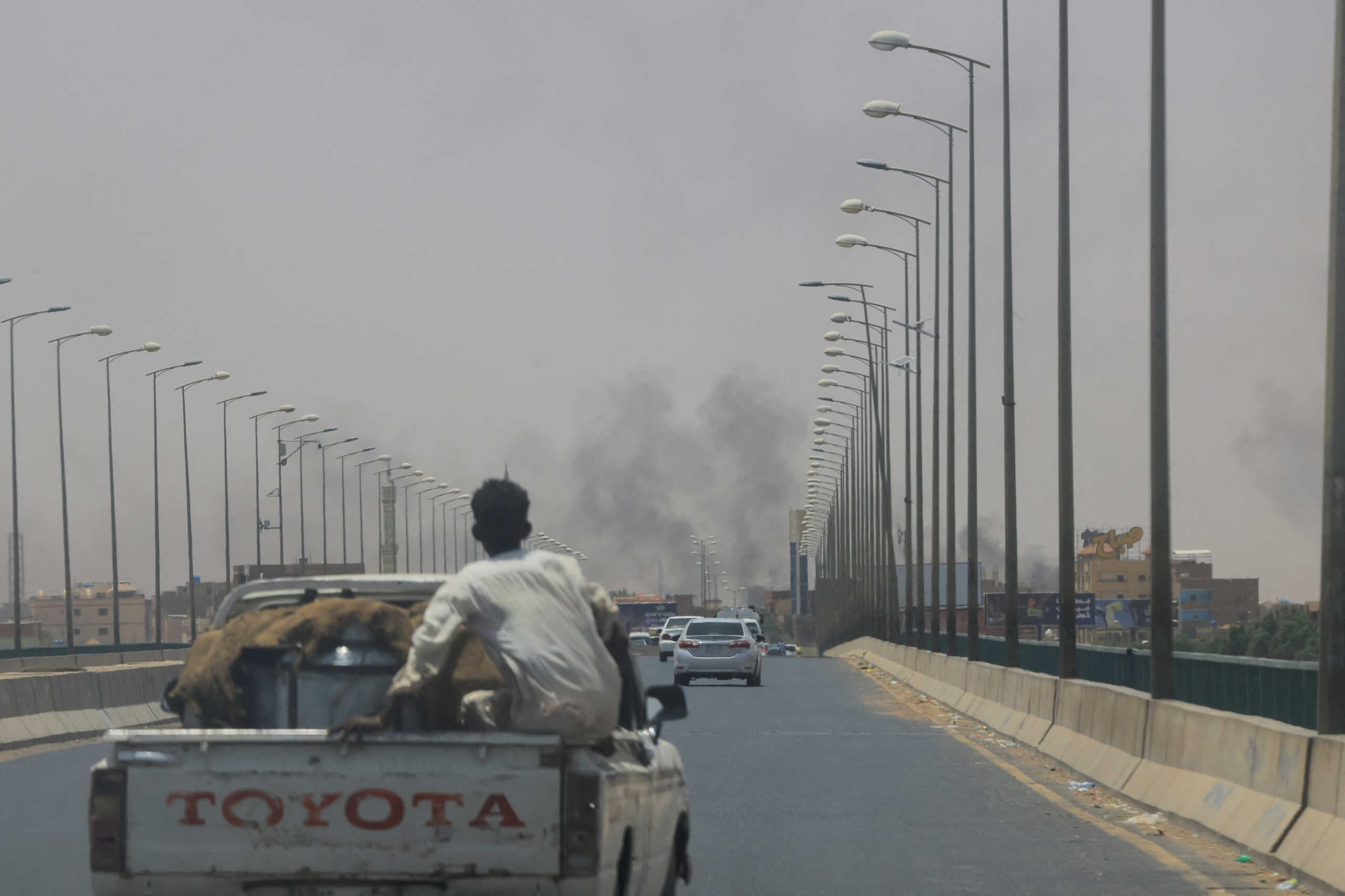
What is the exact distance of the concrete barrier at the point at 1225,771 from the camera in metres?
12.2

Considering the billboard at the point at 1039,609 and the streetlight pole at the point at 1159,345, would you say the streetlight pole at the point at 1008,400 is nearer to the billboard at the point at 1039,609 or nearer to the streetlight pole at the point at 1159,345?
the streetlight pole at the point at 1159,345

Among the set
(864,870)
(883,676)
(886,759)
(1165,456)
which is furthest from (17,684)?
(883,676)

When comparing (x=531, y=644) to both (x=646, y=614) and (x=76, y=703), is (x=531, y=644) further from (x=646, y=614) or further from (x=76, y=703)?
(x=646, y=614)

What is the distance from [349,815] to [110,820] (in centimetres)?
80

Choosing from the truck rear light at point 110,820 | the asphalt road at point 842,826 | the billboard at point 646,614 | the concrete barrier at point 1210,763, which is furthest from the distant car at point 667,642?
the billboard at point 646,614

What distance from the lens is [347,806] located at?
6.92 m

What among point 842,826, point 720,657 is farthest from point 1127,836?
point 720,657

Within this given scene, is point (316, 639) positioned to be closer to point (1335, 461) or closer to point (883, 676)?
point (1335, 461)

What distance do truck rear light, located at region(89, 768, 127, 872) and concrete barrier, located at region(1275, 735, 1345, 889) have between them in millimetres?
6352

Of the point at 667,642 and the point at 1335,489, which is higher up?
the point at 1335,489

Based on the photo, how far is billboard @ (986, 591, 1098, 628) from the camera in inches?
5261

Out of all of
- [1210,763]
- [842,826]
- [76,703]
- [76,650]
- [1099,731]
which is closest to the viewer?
[1210,763]

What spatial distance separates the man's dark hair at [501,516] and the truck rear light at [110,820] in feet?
5.11

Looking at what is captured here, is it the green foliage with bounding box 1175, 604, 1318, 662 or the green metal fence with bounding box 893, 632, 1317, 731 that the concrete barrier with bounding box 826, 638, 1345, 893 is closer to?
the green metal fence with bounding box 893, 632, 1317, 731
